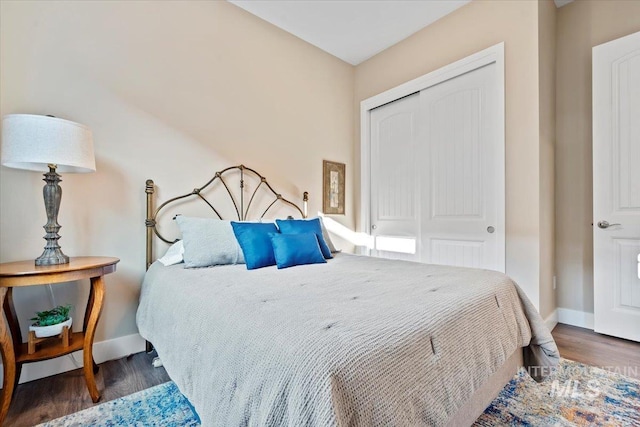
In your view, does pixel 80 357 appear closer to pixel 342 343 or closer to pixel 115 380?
pixel 115 380

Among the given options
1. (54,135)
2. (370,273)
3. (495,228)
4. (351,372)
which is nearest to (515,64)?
(495,228)

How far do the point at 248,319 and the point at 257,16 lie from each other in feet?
9.57

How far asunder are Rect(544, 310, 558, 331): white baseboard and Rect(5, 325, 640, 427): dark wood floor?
0.14m

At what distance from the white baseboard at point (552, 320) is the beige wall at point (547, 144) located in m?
0.04

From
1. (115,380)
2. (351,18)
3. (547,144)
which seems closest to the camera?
(115,380)

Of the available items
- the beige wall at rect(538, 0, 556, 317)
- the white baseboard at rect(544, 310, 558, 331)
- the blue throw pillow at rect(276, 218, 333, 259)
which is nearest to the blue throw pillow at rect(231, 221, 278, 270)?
the blue throw pillow at rect(276, 218, 333, 259)

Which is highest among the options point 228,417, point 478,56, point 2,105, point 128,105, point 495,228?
point 478,56

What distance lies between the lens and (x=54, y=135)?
1.51 metres

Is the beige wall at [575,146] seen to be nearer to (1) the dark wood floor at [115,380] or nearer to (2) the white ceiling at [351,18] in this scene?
(2) the white ceiling at [351,18]

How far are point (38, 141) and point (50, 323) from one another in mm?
963

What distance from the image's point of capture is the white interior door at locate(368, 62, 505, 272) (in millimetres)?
2553

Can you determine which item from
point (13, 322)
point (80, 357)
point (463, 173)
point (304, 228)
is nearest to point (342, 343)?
point (304, 228)

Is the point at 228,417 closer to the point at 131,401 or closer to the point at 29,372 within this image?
the point at 131,401

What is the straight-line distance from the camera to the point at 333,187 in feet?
11.5
